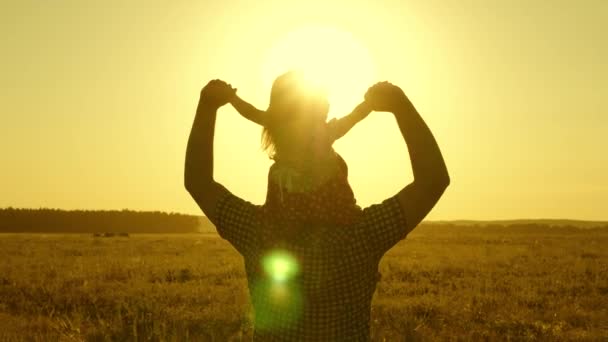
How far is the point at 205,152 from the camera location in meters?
1.88

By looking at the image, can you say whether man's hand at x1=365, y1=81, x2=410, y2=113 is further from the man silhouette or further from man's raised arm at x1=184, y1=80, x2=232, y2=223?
man's raised arm at x1=184, y1=80, x2=232, y2=223

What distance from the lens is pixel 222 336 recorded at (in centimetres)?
995

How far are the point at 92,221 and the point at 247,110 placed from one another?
474ft

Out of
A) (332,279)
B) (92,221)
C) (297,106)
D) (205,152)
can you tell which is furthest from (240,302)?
(92,221)

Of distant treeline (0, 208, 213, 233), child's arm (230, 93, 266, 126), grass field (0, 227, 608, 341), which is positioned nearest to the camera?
child's arm (230, 93, 266, 126)

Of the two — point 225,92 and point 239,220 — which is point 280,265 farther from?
point 225,92

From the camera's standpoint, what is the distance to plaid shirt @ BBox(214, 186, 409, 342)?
5.60 feet

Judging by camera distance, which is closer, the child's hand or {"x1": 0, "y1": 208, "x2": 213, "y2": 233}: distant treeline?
the child's hand

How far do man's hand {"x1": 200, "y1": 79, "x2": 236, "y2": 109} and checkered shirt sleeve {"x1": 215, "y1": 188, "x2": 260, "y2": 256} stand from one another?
0.84 feet

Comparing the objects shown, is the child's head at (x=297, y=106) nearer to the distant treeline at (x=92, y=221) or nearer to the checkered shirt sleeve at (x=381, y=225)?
the checkered shirt sleeve at (x=381, y=225)

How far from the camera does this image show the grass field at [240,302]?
34.9 ft

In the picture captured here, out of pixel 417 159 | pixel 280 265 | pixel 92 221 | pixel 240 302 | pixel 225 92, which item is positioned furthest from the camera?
pixel 92 221

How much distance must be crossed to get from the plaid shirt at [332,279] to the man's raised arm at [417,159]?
0.04 metres

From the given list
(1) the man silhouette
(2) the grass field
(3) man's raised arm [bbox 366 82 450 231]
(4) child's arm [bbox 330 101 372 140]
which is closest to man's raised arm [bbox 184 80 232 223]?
(1) the man silhouette
